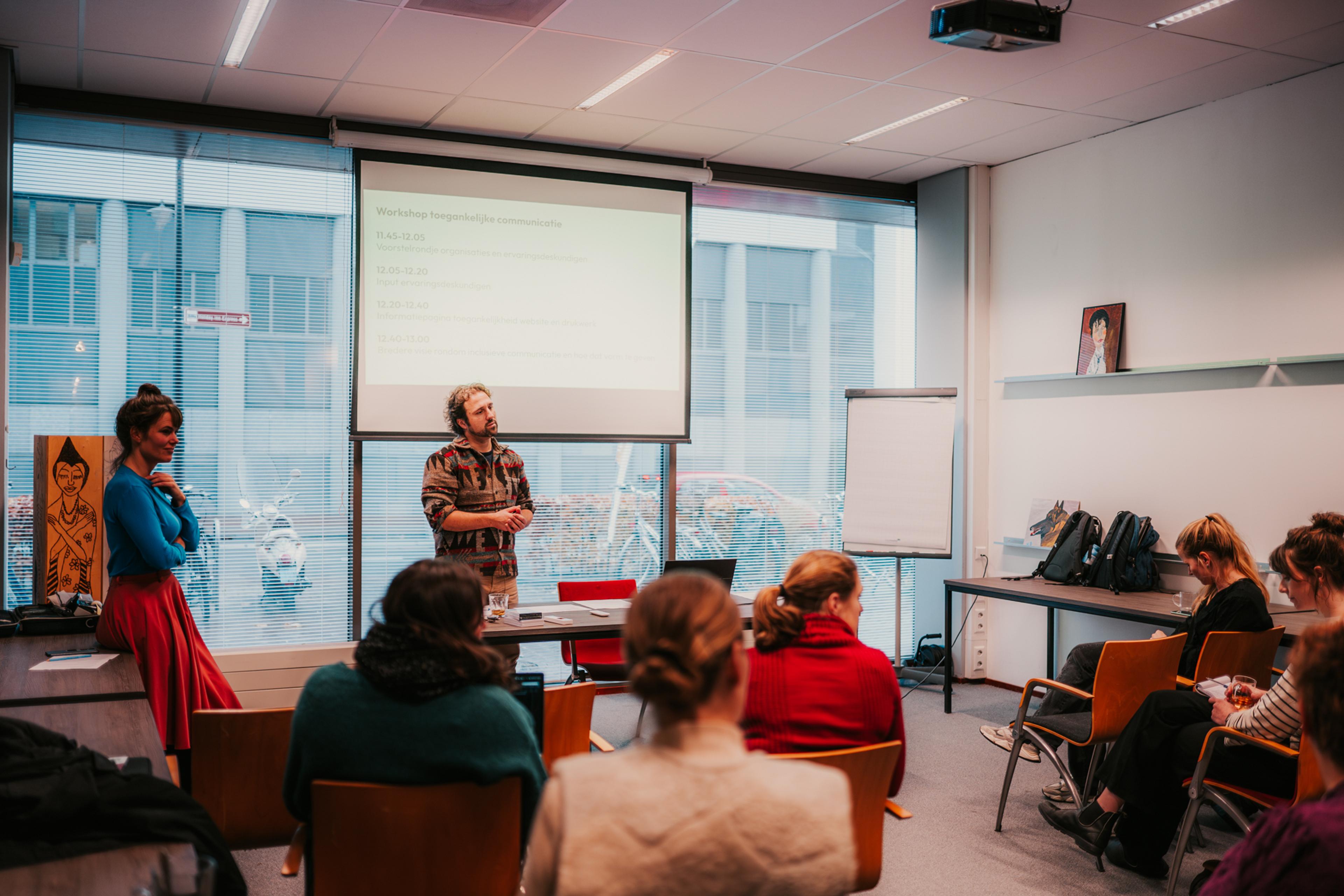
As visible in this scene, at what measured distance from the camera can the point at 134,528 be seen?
10.6ft

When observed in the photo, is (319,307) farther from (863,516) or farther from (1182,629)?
(1182,629)

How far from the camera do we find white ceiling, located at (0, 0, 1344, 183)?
378 cm

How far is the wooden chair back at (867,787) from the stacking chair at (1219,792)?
45.1 inches

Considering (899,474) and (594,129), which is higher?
(594,129)

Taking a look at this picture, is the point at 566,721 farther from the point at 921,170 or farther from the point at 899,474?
the point at 921,170

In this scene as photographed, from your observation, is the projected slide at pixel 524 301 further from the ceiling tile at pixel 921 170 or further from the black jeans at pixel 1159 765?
the black jeans at pixel 1159 765

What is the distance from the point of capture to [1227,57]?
4.20 metres

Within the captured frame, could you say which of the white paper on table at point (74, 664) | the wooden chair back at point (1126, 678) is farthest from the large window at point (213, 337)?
the wooden chair back at point (1126, 678)

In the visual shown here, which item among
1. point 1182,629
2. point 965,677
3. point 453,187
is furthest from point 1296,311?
point 453,187

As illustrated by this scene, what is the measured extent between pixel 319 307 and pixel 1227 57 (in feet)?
14.1

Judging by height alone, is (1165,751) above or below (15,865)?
below

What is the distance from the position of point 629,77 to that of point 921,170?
7.77ft

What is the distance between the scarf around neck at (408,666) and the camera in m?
1.72

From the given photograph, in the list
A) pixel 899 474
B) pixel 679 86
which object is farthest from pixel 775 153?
pixel 899 474
